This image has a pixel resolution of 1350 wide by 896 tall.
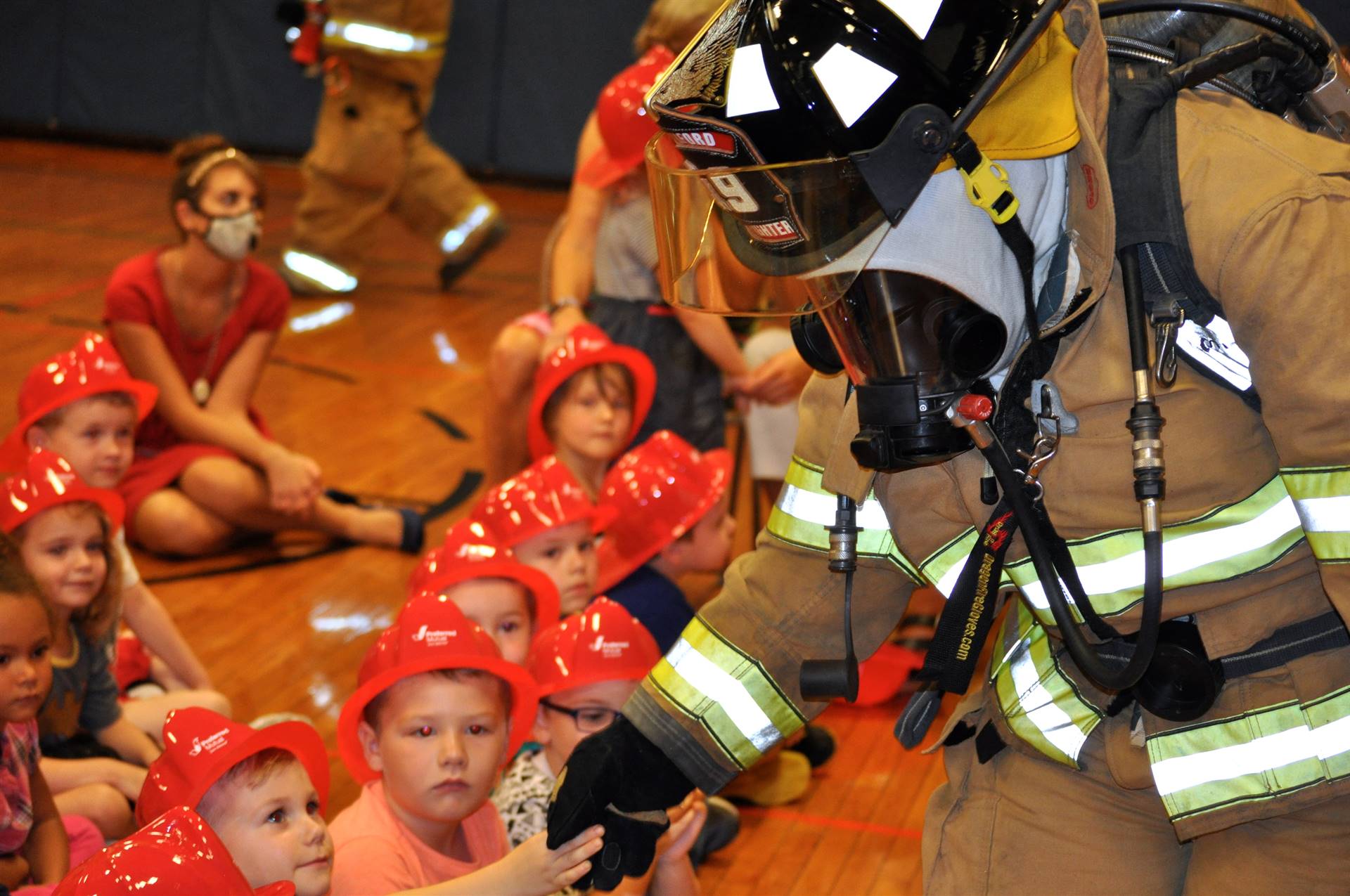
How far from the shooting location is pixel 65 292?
7625mm

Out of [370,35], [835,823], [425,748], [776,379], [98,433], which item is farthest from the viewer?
[370,35]

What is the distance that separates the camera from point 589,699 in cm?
294

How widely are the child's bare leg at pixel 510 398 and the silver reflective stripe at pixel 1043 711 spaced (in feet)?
9.78

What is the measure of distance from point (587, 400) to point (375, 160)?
4530 mm

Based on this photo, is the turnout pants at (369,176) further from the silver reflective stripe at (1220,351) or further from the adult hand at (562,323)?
the silver reflective stripe at (1220,351)

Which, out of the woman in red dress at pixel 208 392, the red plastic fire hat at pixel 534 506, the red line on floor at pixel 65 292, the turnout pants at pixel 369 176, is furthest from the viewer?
the turnout pants at pixel 369 176

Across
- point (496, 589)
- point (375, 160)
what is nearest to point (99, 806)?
point (496, 589)

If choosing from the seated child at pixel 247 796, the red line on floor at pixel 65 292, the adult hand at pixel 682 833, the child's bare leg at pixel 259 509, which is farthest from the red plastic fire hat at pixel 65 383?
the red line on floor at pixel 65 292

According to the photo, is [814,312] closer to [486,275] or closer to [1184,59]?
[1184,59]

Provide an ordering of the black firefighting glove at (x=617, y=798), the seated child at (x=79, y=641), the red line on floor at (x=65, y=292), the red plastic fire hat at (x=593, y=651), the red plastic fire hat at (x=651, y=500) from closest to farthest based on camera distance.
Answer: the black firefighting glove at (x=617, y=798)
the red plastic fire hat at (x=593, y=651)
the seated child at (x=79, y=641)
the red plastic fire hat at (x=651, y=500)
the red line on floor at (x=65, y=292)

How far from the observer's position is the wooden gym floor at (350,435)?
3.43 m

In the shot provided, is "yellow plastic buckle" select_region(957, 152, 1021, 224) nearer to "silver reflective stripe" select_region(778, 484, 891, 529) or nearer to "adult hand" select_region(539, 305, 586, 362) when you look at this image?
"silver reflective stripe" select_region(778, 484, 891, 529)

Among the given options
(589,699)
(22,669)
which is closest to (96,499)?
(22,669)

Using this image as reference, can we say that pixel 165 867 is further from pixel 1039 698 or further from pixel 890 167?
pixel 890 167
